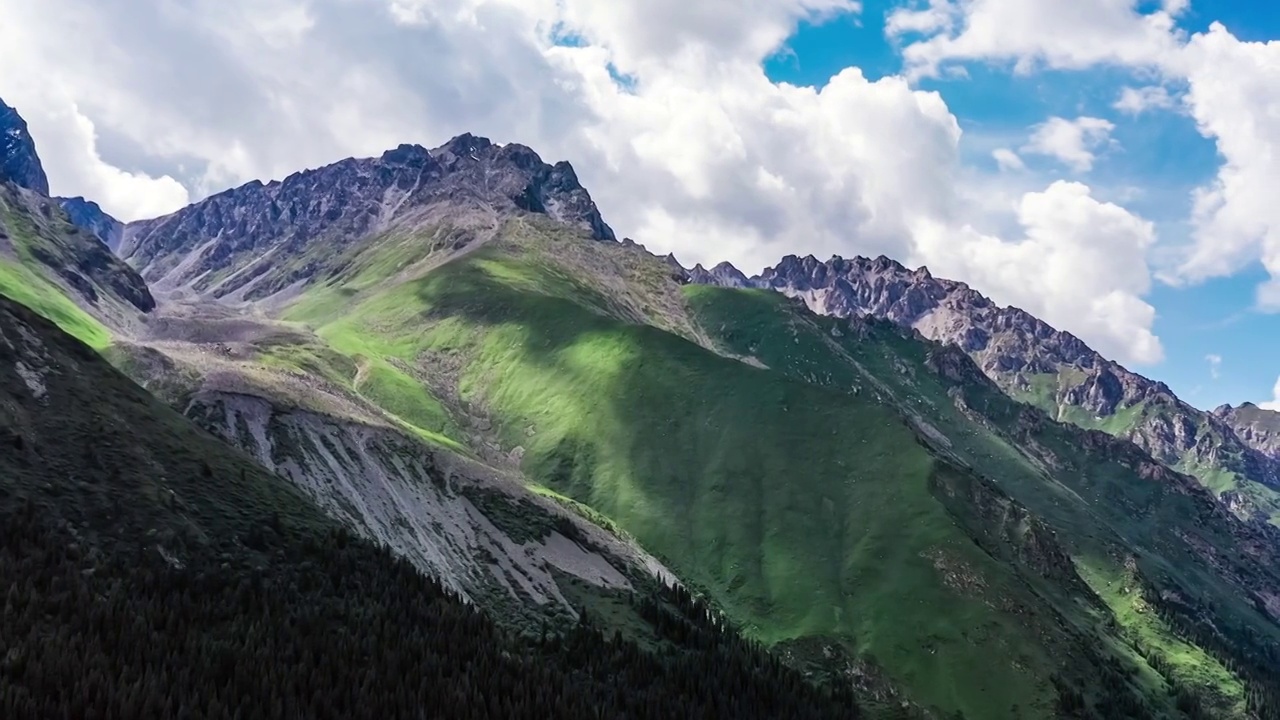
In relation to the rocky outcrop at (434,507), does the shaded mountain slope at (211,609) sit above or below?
below

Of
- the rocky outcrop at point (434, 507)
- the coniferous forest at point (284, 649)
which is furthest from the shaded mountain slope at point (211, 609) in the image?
the rocky outcrop at point (434, 507)

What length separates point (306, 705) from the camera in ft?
163

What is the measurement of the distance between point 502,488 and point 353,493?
104ft

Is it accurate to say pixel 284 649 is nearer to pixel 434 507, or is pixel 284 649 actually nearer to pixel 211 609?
pixel 211 609

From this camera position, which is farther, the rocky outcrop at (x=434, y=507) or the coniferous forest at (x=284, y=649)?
the rocky outcrop at (x=434, y=507)

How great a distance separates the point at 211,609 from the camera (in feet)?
193

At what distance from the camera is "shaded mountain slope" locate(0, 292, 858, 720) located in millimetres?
48125

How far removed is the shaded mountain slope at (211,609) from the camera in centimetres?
4812

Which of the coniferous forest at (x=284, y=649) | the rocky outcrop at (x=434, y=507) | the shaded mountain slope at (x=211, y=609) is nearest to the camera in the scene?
the coniferous forest at (x=284, y=649)

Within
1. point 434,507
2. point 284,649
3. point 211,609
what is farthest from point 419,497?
point 284,649

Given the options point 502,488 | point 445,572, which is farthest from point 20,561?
point 502,488

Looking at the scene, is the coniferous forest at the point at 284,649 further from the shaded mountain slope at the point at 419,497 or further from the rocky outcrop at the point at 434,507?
the shaded mountain slope at the point at 419,497

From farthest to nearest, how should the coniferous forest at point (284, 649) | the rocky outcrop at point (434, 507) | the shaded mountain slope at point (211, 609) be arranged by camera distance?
the rocky outcrop at point (434, 507), the shaded mountain slope at point (211, 609), the coniferous forest at point (284, 649)

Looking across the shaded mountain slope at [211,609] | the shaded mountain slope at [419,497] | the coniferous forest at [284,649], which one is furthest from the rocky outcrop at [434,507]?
the coniferous forest at [284,649]
